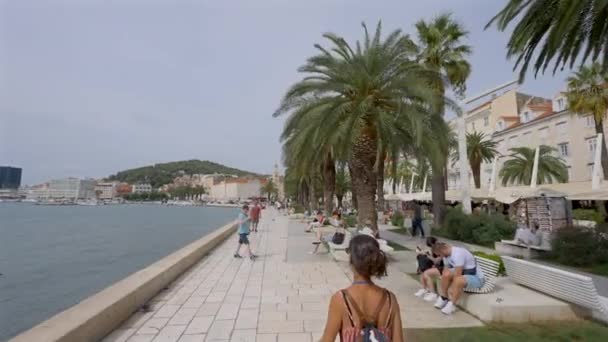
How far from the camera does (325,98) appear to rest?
12.1m

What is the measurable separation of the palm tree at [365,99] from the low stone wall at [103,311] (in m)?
6.06

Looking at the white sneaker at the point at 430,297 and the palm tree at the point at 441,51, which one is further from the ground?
the palm tree at the point at 441,51

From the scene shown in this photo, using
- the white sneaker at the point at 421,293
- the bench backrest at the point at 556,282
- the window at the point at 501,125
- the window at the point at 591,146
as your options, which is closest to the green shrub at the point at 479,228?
the bench backrest at the point at 556,282

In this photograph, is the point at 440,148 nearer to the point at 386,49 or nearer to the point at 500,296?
the point at 386,49

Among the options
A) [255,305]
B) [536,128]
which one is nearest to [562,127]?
[536,128]

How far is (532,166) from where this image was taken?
3506 centimetres

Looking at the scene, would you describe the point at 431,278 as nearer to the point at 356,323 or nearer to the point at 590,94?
the point at 356,323

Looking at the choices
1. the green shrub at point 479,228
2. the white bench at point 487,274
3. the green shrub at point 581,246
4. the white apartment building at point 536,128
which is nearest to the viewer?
the white bench at point 487,274

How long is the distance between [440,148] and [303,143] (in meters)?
4.57

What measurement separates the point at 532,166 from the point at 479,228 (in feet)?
78.5

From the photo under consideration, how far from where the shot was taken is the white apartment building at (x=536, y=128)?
33188 mm

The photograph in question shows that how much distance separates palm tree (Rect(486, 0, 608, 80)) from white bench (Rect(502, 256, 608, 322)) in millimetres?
3547

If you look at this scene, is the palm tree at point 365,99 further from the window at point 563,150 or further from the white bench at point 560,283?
the window at point 563,150

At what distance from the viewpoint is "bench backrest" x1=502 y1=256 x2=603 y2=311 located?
474cm
